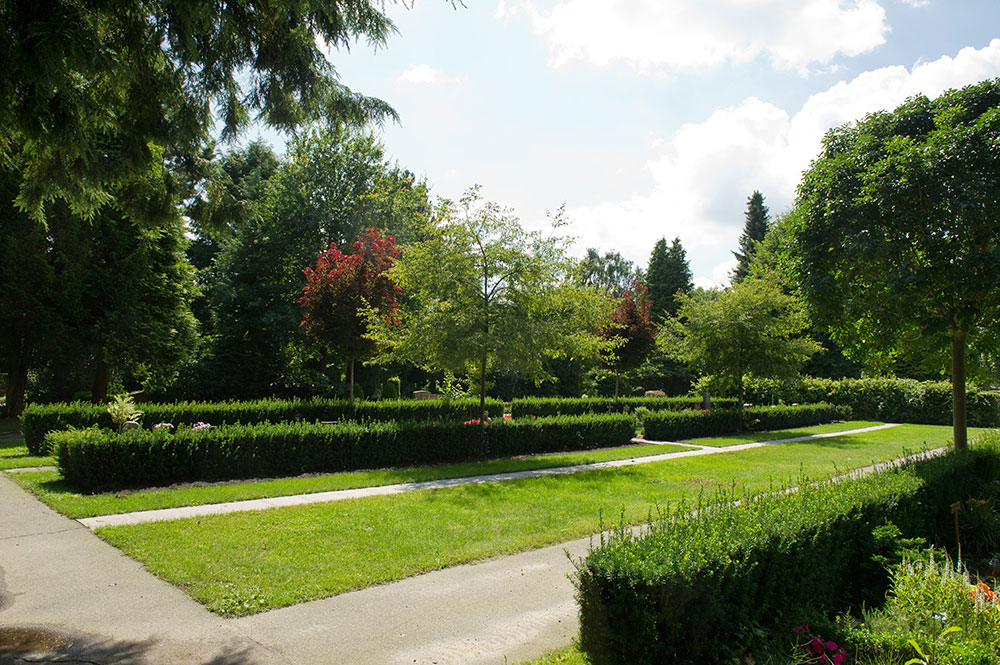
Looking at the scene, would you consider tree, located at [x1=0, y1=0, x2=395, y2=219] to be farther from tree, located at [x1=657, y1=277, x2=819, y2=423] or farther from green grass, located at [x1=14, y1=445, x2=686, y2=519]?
tree, located at [x1=657, y1=277, x2=819, y2=423]

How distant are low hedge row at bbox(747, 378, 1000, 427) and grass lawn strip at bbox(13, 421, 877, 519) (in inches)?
736

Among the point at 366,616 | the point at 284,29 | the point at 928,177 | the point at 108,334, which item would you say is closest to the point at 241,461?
the point at 366,616

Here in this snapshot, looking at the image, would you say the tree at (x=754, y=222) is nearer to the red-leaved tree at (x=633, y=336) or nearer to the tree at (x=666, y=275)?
the tree at (x=666, y=275)

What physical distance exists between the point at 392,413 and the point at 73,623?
1362 cm

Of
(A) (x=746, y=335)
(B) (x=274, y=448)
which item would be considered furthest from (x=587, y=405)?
(B) (x=274, y=448)

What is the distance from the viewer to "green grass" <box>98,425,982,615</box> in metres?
5.01

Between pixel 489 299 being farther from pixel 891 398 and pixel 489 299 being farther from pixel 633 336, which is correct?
pixel 891 398

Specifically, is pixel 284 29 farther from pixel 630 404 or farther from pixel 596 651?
pixel 630 404

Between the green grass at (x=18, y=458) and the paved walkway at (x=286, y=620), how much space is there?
260 inches

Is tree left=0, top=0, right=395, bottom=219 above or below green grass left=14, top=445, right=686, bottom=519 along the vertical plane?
above

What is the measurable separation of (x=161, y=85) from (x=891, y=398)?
30113mm

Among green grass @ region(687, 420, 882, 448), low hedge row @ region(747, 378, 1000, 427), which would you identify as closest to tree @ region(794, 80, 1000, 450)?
green grass @ region(687, 420, 882, 448)

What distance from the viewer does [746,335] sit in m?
19.6

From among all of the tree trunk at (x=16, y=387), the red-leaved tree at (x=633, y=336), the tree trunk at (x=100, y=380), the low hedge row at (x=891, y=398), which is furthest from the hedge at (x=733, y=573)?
the tree trunk at (x=16, y=387)
